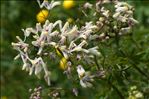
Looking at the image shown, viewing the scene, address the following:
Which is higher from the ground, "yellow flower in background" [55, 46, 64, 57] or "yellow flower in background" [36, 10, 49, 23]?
"yellow flower in background" [36, 10, 49, 23]

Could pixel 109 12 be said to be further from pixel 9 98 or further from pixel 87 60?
pixel 9 98

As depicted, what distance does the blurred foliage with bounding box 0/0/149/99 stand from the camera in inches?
108

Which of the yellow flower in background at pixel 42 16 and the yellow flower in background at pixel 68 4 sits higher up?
the yellow flower in background at pixel 42 16

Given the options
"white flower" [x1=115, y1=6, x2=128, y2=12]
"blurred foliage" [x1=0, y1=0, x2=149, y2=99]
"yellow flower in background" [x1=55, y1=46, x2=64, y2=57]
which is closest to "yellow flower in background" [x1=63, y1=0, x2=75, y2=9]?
"blurred foliage" [x1=0, y1=0, x2=149, y2=99]

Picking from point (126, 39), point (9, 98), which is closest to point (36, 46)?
point (126, 39)

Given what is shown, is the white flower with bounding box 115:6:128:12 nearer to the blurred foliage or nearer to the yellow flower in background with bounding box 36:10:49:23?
the blurred foliage

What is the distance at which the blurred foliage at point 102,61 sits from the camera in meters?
2.74

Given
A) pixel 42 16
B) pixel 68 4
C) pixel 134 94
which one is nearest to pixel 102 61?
pixel 134 94

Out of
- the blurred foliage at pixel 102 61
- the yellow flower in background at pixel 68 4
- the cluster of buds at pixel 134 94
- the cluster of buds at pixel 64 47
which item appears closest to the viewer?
the cluster of buds at pixel 64 47

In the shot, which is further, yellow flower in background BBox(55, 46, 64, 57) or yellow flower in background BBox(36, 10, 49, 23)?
yellow flower in background BBox(36, 10, 49, 23)

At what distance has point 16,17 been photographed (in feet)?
19.4

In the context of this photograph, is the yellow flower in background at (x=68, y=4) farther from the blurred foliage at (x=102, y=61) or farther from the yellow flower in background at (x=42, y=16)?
the yellow flower in background at (x=42, y=16)

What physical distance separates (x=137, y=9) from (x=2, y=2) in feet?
4.99

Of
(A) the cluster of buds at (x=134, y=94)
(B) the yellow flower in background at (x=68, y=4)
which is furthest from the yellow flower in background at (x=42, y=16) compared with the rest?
(B) the yellow flower in background at (x=68, y=4)
